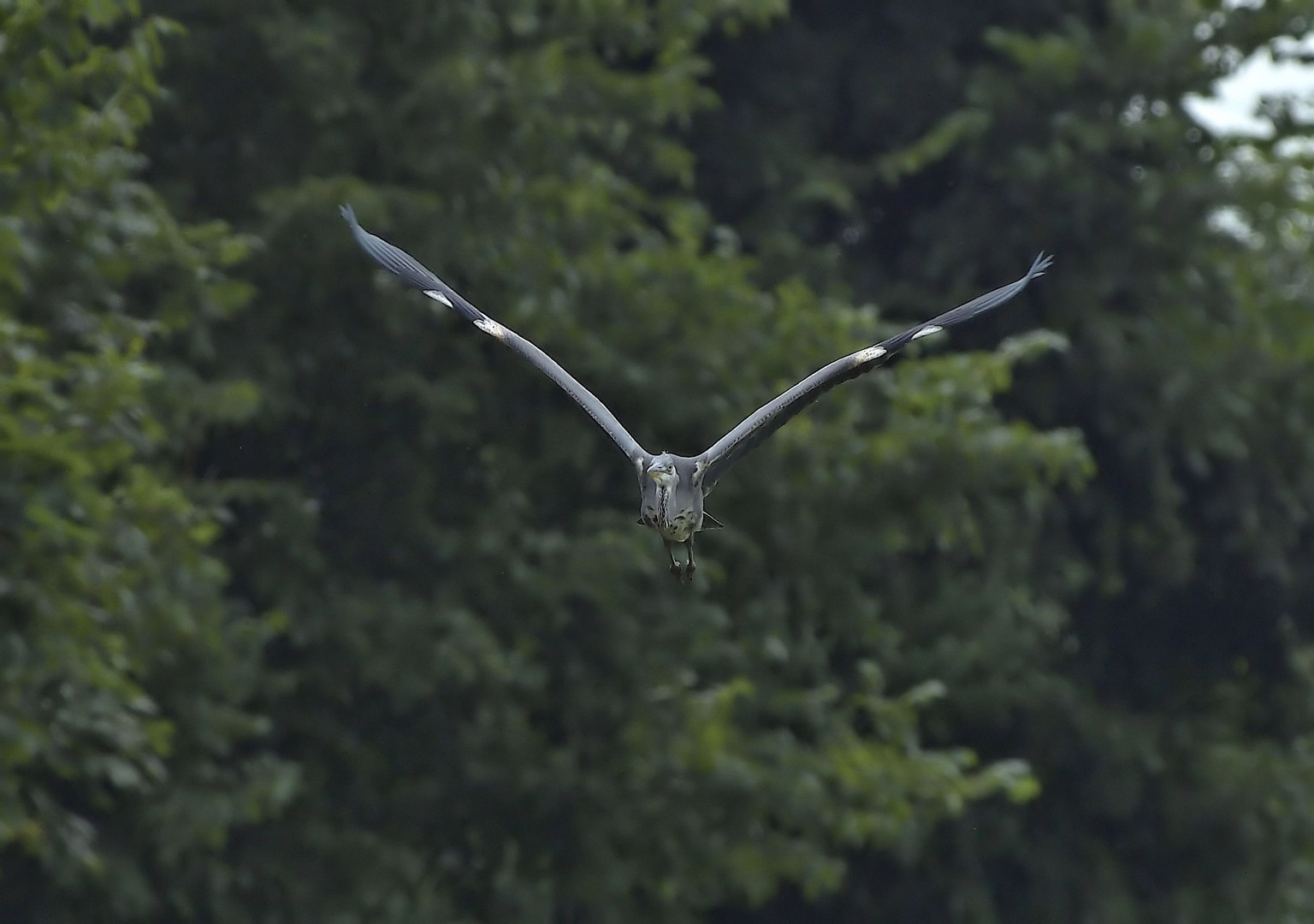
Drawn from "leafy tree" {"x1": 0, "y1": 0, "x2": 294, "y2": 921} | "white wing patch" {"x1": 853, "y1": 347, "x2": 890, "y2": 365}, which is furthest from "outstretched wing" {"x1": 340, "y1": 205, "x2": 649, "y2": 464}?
"leafy tree" {"x1": 0, "y1": 0, "x2": 294, "y2": 921}

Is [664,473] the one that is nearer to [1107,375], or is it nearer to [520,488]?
[520,488]

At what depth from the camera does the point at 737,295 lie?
17.7 meters

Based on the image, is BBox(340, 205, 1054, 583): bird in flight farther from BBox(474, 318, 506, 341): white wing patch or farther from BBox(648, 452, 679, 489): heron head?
BBox(474, 318, 506, 341): white wing patch

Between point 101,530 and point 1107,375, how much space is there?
11158mm

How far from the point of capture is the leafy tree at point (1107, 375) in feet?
71.1

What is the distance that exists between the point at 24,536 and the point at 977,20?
13.0m

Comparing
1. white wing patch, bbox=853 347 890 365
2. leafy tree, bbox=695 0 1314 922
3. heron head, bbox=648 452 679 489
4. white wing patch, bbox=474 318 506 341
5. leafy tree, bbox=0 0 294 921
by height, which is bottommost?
heron head, bbox=648 452 679 489

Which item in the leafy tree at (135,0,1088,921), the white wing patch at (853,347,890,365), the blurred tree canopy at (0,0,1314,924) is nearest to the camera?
the white wing patch at (853,347,890,365)

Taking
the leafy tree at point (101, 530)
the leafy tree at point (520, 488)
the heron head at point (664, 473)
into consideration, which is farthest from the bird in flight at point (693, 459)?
the leafy tree at point (520, 488)

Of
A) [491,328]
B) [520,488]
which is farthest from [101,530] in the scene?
[491,328]

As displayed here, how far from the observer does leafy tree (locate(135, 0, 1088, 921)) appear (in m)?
16.9

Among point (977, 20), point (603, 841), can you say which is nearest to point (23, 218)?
point (603, 841)

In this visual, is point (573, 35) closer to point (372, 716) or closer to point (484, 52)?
point (484, 52)

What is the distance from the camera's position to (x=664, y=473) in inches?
324
